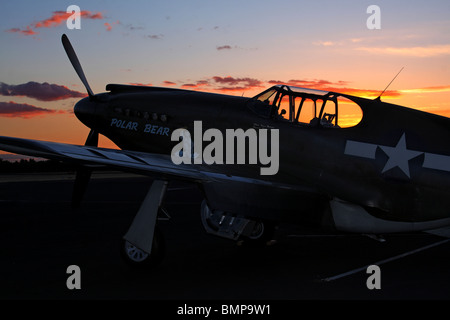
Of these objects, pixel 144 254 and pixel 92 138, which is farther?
pixel 92 138

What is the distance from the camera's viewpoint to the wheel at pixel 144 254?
31.7 feet

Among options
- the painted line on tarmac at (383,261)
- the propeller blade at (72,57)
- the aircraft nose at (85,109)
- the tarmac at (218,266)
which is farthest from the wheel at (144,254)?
the propeller blade at (72,57)

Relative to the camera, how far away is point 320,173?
9648 millimetres

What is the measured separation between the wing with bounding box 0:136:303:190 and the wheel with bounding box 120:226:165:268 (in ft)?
3.74

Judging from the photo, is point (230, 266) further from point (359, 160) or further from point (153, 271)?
point (359, 160)

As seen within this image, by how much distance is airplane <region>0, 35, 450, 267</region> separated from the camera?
30.0ft

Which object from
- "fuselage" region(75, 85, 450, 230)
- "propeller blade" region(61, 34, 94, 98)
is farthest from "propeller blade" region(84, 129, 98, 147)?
"fuselage" region(75, 85, 450, 230)

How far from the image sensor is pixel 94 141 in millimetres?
13430

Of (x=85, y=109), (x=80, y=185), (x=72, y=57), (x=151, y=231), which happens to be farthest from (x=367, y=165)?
(x=72, y=57)

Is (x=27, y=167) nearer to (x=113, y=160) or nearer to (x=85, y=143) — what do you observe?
(x=85, y=143)

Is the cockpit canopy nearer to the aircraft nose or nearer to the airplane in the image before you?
the airplane

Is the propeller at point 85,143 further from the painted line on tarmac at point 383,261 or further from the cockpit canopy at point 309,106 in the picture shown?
the painted line on tarmac at point 383,261

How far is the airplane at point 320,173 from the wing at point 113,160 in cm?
2

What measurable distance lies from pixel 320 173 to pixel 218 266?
2.38 meters
